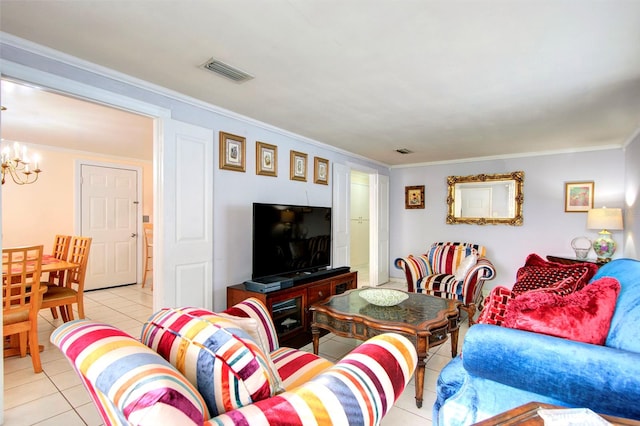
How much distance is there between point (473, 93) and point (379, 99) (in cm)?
76

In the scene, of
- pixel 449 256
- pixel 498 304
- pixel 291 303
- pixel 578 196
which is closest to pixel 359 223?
pixel 449 256

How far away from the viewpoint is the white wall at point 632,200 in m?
3.35

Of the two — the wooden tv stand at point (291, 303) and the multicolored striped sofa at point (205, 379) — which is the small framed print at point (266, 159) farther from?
the multicolored striped sofa at point (205, 379)

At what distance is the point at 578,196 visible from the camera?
4391mm

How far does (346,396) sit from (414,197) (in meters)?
5.17

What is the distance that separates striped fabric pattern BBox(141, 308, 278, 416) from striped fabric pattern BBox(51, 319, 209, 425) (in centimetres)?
6

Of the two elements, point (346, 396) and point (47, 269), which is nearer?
point (346, 396)

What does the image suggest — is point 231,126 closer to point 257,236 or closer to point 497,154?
point 257,236

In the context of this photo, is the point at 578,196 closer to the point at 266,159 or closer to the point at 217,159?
the point at 266,159

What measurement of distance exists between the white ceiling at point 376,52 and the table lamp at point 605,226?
1.03 m

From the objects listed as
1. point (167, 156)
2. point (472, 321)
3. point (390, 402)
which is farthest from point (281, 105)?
point (472, 321)

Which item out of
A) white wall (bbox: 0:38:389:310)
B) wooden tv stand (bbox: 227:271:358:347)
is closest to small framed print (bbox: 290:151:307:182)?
white wall (bbox: 0:38:389:310)

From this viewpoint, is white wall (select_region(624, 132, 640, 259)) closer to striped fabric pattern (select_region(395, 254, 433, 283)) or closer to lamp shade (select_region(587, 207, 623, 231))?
lamp shade (select_region(587, 207, 623, 231))

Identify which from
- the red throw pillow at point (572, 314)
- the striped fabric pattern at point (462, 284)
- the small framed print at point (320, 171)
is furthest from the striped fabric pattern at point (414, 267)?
the red throw pillow at point (572, 314)
